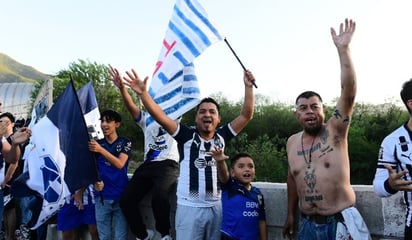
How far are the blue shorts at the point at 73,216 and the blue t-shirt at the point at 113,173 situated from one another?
0.39 m

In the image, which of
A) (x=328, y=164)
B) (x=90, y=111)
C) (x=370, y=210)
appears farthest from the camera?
(x=90, y=111)

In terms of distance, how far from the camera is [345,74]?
362 cm

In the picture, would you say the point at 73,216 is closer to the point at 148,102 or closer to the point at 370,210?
the point at 148,102

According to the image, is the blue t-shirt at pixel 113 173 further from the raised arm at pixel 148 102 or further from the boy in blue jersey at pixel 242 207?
the boy in blue jersey at pixel 242 207

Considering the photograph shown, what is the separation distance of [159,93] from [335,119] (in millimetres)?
2581

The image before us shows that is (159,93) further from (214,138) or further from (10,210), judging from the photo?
(10,210)

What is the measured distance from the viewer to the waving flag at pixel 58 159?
19.2ft

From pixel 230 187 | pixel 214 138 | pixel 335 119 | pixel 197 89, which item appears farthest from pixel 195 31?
pixel 335 119

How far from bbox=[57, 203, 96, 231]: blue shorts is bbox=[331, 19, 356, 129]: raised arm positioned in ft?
11.7

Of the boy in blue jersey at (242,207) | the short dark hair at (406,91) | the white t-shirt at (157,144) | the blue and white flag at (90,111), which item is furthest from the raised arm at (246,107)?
the blue and white flag at (90,111)

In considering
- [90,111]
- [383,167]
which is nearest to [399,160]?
[383,167]

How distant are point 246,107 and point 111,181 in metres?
1.90

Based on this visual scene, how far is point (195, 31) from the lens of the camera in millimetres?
5844

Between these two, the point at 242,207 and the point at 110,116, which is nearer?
the point at 242,207
